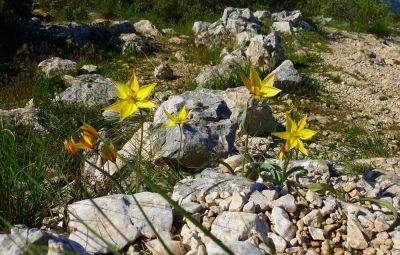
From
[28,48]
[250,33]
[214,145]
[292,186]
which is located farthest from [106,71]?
[292,186]

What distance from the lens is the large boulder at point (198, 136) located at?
3064mm

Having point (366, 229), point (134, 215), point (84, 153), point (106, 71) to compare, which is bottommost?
point (106, 71)

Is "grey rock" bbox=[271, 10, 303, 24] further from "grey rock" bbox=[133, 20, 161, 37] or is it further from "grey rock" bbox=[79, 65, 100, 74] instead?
"grey rock" bbox=[79, 65, 100, 74]

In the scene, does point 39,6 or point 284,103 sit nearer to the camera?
point 284,103

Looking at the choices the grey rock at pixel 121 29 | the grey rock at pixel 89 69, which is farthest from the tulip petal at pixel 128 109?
the grey rock at pixel 121 29

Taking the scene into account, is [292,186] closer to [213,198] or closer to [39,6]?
[213,198]

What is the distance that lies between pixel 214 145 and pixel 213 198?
119cm

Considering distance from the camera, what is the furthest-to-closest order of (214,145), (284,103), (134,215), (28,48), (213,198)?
(28,48) → (284,103) → (214,145) → (213,198) → (134,215)

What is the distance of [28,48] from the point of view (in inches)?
319

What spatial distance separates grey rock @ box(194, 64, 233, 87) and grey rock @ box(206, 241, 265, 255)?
4.65 metres

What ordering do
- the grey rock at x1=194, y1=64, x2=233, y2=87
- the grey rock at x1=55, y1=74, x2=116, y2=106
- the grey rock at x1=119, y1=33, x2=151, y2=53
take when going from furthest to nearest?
the grey rock at x1=119, y1=33, x2=151, y2=53 → the grey rock at x1=194, y1=64, x2=233, y2=87 → the grey rock at x1=55, y1=74, x2=116, y2=106

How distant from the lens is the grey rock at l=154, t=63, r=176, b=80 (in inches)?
274

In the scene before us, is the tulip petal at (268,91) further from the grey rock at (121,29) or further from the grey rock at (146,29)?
the grey rock at (146,29)

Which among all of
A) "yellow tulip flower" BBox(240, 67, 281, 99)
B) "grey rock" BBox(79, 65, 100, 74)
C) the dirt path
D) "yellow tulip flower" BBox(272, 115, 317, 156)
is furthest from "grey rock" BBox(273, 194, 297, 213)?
"grey rock" BBox(79, 65, 100, 74)
